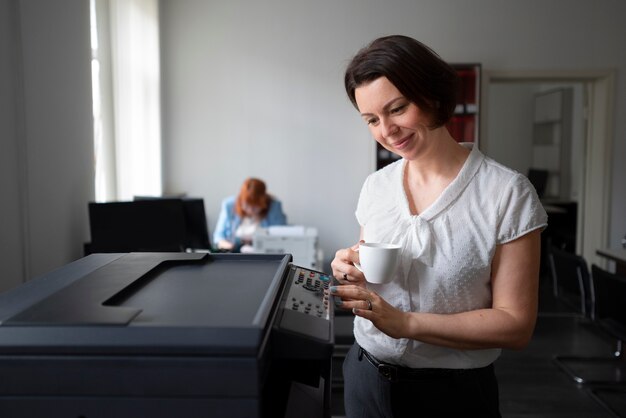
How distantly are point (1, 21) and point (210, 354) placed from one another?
1921 millimetres

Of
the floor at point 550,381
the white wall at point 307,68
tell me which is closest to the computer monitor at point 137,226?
the floor at point 550,381

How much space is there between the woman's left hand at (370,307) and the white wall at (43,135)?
63.1 inches

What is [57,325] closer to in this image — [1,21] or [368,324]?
[368,324]

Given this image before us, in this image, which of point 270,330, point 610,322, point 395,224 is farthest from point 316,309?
point 610,322

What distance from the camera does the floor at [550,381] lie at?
125 inches

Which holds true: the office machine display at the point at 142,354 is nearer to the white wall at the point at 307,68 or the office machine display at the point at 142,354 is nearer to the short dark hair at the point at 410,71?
the short dark hair at the point at 410,71

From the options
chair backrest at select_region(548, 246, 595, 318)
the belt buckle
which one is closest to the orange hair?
chair backrest at select_region(548, 246, 595, 318)

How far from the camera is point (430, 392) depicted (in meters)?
1.14

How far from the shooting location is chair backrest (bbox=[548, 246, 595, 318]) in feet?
11.4

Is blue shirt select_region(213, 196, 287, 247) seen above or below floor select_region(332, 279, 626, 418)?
above

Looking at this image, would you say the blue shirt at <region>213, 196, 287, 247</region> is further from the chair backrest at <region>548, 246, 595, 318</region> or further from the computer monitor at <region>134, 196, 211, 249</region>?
the chair backrest at <region>548, 246, 595, 318</region>

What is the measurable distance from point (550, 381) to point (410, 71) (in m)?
3.18

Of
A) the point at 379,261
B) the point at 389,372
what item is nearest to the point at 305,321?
the point at 379,261

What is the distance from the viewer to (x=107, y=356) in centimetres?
70
